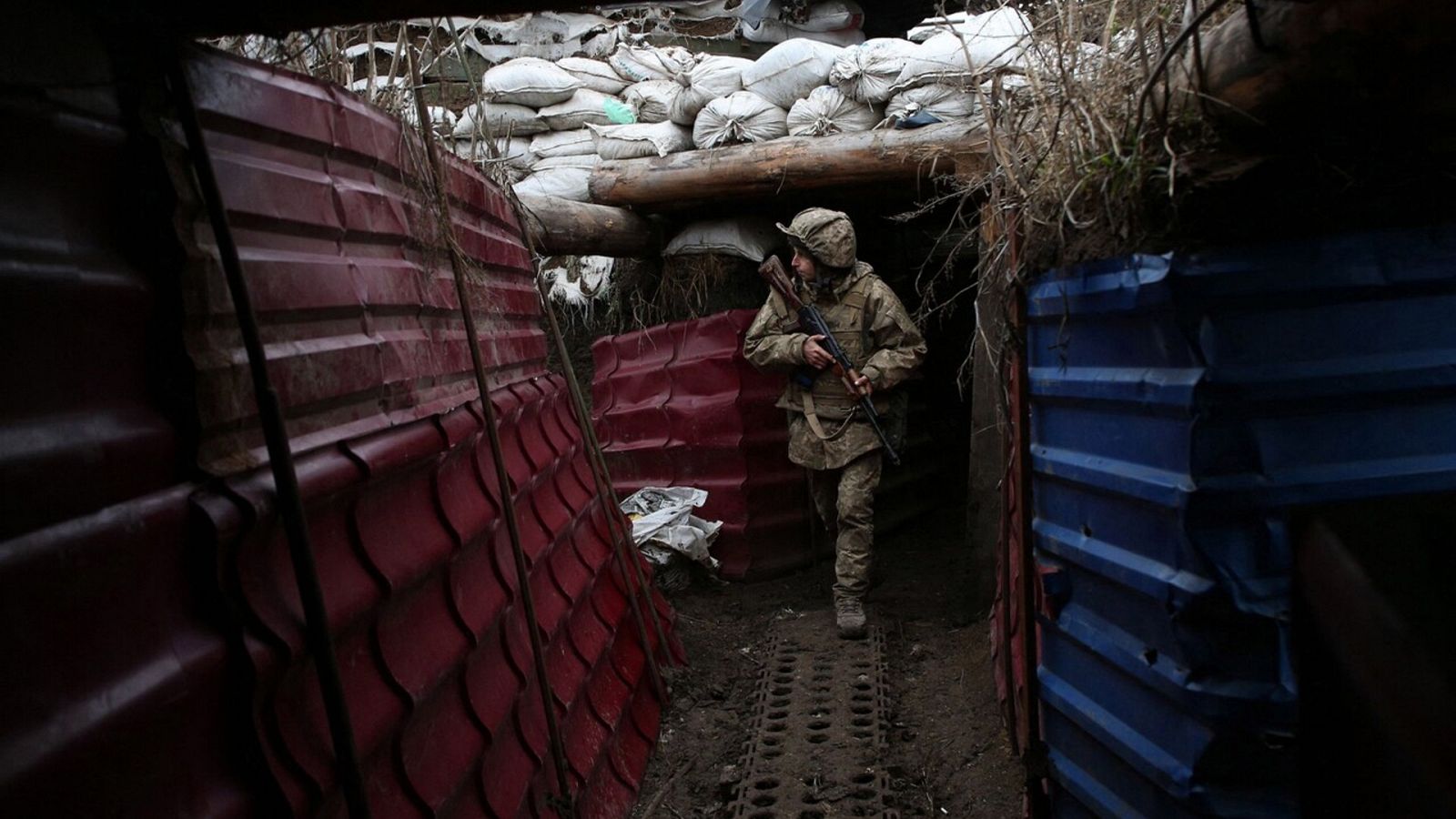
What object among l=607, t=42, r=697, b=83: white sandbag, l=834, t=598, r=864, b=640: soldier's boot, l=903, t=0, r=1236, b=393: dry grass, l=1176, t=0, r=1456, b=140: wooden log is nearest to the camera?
l=1176, t=0, r=1456, b=140: wooden log

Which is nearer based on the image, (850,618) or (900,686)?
(900,686)

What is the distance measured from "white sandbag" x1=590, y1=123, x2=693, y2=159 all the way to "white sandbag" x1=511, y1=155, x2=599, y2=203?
0.19 m

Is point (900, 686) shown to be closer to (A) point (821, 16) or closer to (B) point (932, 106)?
(B) point (932, 106)

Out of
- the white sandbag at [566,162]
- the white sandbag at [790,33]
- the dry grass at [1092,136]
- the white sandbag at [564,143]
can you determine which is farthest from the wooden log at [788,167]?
the white sandbag at [790,33]

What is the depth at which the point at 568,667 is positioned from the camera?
296cm

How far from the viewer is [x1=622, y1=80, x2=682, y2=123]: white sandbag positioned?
21.3 feet

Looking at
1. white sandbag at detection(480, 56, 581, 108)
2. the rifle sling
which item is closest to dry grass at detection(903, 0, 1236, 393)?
the rifle sling

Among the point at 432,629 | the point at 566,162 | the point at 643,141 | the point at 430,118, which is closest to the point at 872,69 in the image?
the point at 643,141

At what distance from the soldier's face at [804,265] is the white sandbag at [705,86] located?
1.38 metres

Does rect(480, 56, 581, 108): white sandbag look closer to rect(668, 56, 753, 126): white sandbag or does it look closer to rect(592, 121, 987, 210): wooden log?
rect(668, 56, 753, 126): white sandbag

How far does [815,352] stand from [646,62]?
3.81 meters

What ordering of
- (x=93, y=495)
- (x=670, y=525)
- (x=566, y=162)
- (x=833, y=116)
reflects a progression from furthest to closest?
1. (x=566, y=162)
2. (x=670, y=525)
3. (x=833, y=116)
4. (x=93, y=495)

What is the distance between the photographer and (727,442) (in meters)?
5.45

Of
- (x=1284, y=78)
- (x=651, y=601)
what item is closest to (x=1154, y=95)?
(x=1284, y=78)
